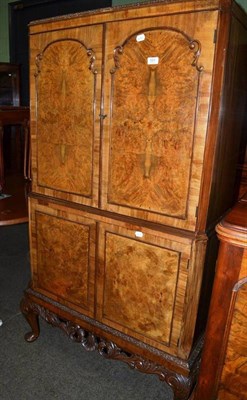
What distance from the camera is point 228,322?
119 centimetres

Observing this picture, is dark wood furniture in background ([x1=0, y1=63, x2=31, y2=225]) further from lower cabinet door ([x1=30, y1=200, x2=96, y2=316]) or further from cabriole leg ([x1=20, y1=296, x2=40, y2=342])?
cabriole leg ([x1=20, y1=296, x2=40, y2=342])

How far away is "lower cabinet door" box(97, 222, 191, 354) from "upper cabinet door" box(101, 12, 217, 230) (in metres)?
0.11

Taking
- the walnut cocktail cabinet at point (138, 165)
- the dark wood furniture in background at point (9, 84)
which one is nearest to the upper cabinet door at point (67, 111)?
the walnut cocktail cabinet at point (138, 165)

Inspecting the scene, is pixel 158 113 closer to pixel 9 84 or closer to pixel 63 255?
pixel 63 255

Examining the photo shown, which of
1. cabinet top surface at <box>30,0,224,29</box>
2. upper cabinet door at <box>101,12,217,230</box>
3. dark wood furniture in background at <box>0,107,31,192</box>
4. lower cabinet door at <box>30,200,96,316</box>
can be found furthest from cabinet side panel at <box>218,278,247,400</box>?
dark wood furniture in background at <box>0,107,31,192</box>

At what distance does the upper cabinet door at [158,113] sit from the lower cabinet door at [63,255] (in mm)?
310

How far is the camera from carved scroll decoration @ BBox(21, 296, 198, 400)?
4.78ft

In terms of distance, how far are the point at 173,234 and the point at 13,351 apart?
1364mm

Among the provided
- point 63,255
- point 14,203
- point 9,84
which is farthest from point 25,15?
point 63,255

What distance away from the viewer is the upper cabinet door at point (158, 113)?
3.87ft

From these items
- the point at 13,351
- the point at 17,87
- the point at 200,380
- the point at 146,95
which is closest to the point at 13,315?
the point at 13,351

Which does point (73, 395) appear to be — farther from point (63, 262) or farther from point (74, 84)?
point (74, 84)

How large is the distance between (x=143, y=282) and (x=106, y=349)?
0.54m

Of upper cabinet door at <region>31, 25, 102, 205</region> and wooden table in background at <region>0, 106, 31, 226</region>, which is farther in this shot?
wooden table in background at <region>0, 106, 31, 226</region>
